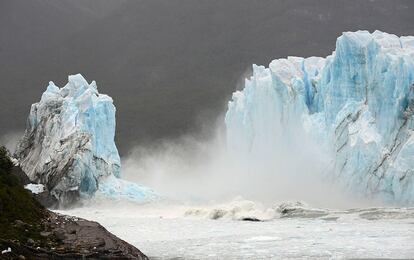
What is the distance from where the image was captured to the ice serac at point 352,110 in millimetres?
28453

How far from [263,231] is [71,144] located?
17164 mm

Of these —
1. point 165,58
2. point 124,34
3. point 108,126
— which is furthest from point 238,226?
point 124,34

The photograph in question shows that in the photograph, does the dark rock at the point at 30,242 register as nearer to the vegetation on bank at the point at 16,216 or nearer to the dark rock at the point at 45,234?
the vegetation on bank at the point at 16,216

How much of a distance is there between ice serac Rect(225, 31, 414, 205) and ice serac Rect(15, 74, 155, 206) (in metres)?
9.17

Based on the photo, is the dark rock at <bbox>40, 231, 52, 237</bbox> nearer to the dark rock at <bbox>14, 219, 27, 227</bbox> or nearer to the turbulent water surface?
the dark rock at <bbox>14, 219, 27, 227</bbox>

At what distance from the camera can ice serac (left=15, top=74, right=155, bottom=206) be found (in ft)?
117

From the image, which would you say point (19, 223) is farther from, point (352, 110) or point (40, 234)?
point (352, 110)

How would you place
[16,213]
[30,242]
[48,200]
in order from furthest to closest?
[48,200]
[16,213]
[30,242]

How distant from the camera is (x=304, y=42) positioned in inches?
2916

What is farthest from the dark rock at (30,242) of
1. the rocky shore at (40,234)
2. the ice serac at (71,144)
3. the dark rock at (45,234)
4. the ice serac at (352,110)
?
the ice serac at (71,144)

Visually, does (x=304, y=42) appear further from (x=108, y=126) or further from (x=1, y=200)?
(x=1, y=200)

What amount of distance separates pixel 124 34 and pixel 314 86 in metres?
55.4

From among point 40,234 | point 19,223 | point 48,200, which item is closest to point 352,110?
point 48,200

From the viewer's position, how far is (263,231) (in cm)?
2258
